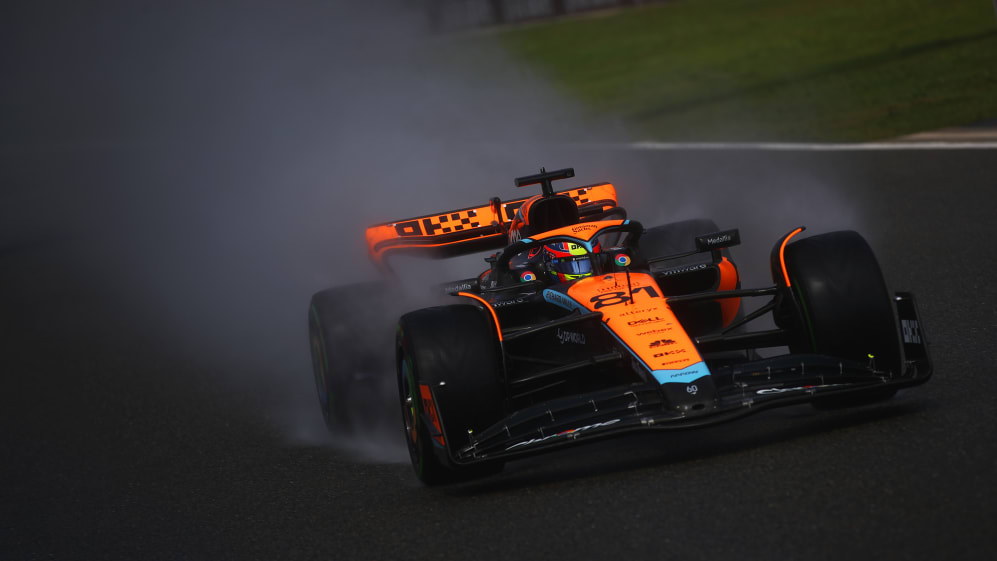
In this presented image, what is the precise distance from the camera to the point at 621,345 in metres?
5.57

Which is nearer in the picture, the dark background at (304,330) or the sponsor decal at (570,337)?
the dark background at (304,330)

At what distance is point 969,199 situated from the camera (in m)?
10.4

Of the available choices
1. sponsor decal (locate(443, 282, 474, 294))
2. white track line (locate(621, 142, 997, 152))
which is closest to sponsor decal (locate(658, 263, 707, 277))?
sponsor decal (locate(443, 282, 474, 294))

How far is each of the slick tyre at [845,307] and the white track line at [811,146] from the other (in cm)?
718

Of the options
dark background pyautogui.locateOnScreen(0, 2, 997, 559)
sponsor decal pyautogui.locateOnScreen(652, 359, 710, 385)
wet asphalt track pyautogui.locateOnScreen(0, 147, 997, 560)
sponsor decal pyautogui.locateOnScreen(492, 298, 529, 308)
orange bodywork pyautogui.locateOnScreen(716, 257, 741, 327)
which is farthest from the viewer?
orange bodywork pyautogui.locateOnScreen(716, 257, 741, 327)

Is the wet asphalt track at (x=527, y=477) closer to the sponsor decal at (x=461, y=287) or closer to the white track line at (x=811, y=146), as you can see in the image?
the sponsor decal at (x=461, y=287)

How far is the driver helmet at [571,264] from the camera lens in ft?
21.0

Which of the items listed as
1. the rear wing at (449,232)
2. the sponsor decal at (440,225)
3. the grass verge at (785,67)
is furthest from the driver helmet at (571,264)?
the grass verge at (785,67)

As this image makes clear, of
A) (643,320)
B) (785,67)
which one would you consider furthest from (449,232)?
(785,67)

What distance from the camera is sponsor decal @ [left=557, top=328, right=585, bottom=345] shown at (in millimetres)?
6156

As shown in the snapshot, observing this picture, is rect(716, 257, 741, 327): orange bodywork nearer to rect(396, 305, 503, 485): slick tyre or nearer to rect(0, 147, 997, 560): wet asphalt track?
rect(0, 147, 997, 560): wet asphalt track

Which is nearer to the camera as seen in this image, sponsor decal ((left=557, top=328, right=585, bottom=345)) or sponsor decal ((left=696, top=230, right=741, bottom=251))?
sponsor decal ((left=557, top=328, right=585, bottom=345))

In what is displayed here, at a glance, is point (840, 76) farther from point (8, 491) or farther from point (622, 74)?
point (8, 491)

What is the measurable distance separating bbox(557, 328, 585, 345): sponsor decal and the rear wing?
1903 millimetres
